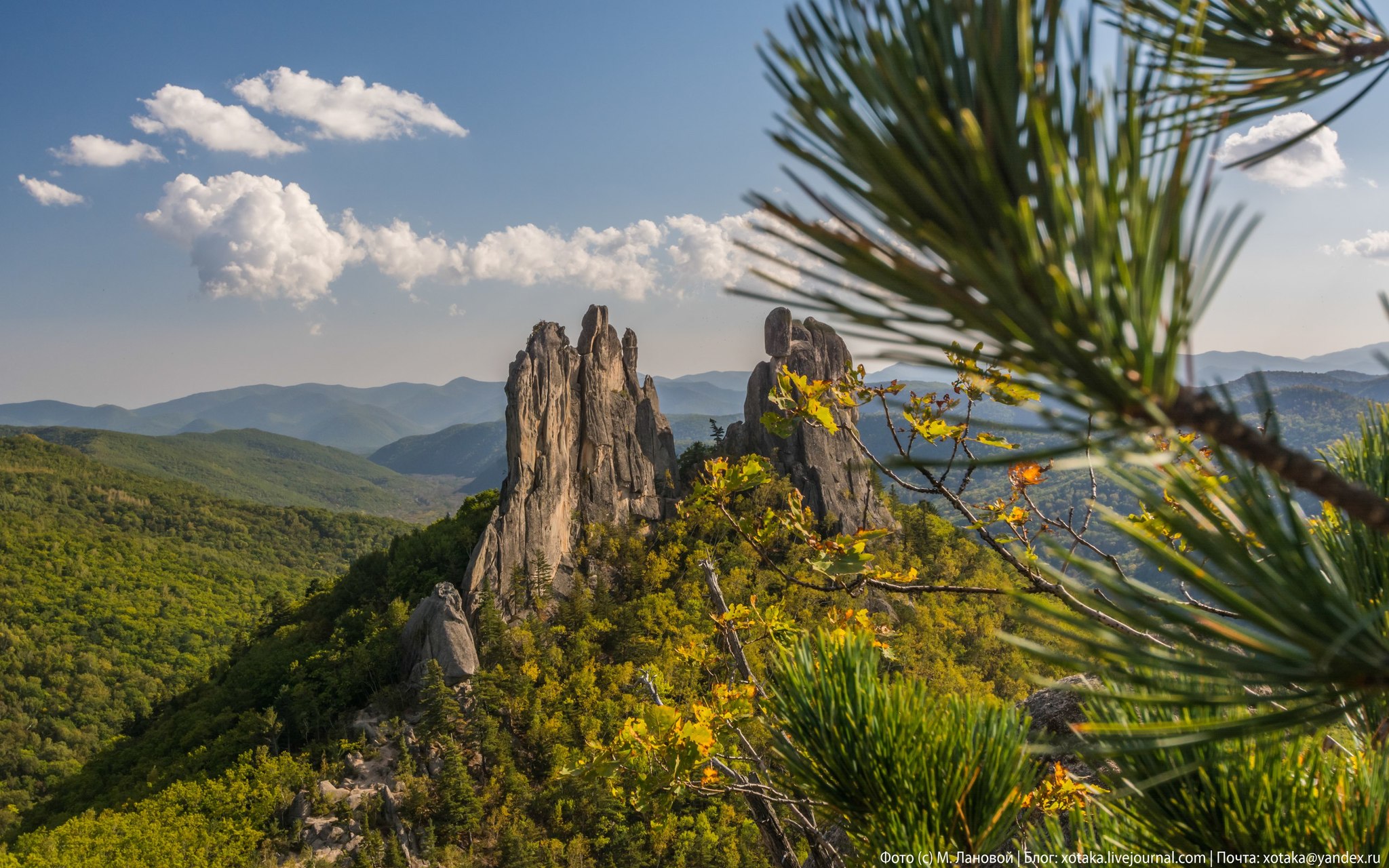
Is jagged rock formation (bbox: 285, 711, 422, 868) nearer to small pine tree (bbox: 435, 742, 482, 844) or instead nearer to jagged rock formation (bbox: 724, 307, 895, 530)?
small pine tree (bbox: 435, 742, 482, 844)

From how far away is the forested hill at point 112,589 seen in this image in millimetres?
49622

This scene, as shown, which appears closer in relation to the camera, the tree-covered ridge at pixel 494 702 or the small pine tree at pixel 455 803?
the tree-covered ridge at pixel 494 702

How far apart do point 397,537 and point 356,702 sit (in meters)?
12.2

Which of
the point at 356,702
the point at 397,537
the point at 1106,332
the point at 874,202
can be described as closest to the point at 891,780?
the point at 1106,332

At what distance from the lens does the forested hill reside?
49622 millimetres

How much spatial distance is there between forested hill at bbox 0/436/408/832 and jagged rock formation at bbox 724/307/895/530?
29.3m

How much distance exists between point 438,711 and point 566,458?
14057 millimetres

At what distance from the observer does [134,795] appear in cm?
2459

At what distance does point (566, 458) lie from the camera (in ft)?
118

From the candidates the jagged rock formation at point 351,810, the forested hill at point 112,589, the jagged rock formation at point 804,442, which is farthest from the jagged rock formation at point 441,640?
the forested hill at point 112,589

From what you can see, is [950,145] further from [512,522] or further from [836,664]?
[512,522]

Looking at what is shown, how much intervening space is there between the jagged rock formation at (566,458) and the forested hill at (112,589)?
17.9m

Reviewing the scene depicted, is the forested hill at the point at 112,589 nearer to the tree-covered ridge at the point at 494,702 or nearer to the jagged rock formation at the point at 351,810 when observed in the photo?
the tree-covered ridge at the point at 494,702

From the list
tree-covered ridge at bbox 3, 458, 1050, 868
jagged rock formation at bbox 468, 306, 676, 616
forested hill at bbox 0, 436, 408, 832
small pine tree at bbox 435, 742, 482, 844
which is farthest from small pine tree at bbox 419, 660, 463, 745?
forested hill at bbox 0, 436, 408, 832
